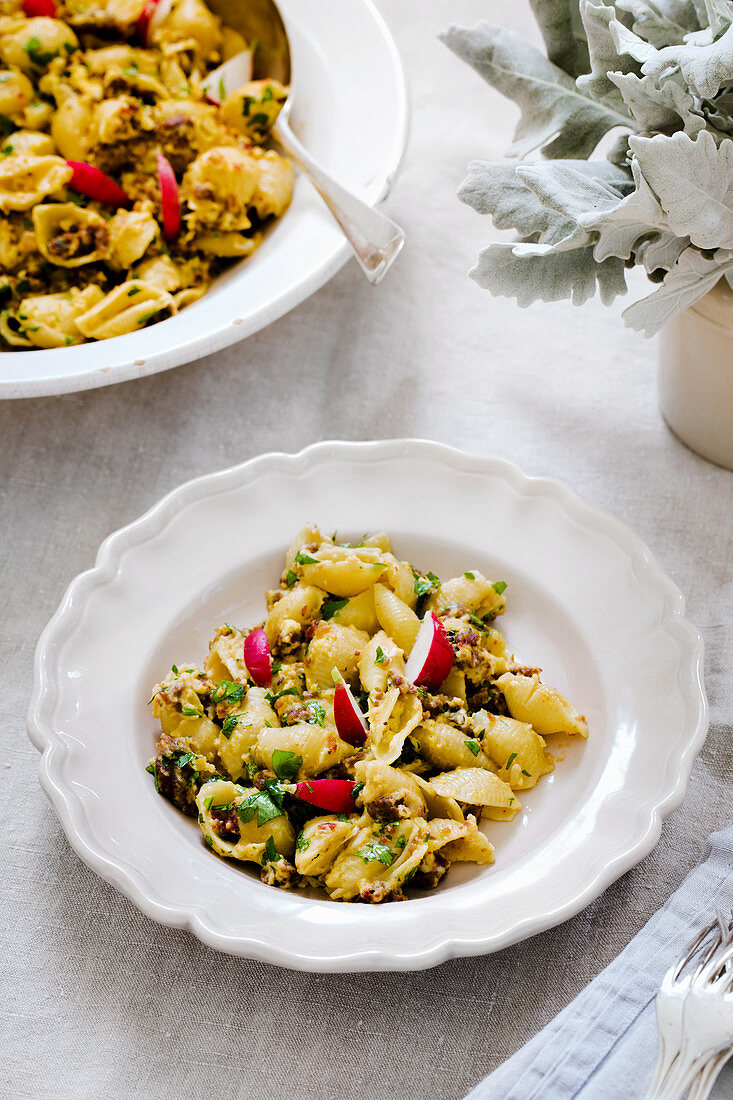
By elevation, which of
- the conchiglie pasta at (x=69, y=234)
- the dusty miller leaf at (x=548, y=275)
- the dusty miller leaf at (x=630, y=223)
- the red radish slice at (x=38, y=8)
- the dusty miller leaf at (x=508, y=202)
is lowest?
the conchiglie pasta at (x=69, y=234)

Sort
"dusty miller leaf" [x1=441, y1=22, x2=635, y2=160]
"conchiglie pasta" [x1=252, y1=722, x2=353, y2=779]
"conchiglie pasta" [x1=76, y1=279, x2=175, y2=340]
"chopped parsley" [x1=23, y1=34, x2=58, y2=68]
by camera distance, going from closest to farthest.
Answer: "conchiglie pasta" [x1=252, y1=722, x2=353, y2=779], "dusty miller leaf" [x1=441, y1=22, x2=635, y2=160], "conchiglie pasta" [x1=76, y1=279, x2=175, y2=340], "chopped parsley" [x1=23, y1=34, x2=58, y2=68]

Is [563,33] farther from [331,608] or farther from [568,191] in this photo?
[331,608]

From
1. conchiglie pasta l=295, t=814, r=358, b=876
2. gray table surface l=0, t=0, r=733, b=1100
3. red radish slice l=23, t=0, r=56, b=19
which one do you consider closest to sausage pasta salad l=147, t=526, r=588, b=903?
conchiglie pasta l=295, t=814, r=358, b=876

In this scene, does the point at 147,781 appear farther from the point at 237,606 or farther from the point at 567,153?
the point at 567,153

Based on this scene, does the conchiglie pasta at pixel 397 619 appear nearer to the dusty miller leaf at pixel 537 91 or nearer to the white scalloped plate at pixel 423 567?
the white scalloped plate at pixel 423 567

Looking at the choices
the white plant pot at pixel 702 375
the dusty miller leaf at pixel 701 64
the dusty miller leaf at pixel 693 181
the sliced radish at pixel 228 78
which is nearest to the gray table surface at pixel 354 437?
the white plant pot at pixel 702 375

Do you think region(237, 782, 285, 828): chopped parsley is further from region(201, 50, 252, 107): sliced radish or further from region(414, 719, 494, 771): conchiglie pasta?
region(201, 50, 252, 107): sliced radish
